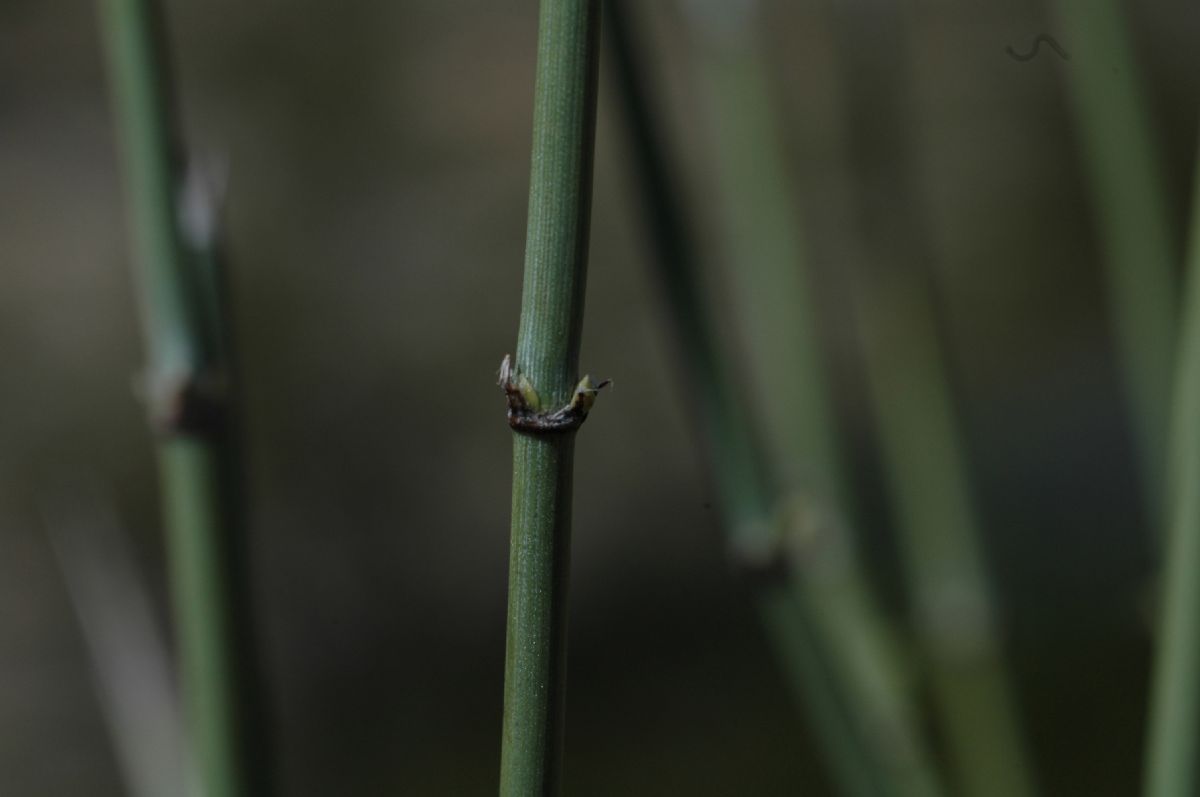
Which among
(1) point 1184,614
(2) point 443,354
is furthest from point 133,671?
(2) point 443,354

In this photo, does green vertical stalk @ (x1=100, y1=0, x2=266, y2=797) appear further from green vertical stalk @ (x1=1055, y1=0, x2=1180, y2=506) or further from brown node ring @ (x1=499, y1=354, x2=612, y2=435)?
green vertical stalk @ (x1=1055, y1=0, x2=1180, y2=506)

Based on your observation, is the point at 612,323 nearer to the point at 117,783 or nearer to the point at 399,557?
the point at 399,557

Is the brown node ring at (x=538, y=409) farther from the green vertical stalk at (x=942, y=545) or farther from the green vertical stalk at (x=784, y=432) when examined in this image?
the green vertical stalk at (x=942, y=545)

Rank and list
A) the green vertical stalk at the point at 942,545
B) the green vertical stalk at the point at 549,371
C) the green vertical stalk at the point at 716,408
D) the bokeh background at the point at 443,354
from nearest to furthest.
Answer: the green vertical stalk at the point at 549,371 < the green vertical stalk at the point at 716,408 < the green vertical stalk at the point at 942,545 < the bokeh background at the point at 443,354

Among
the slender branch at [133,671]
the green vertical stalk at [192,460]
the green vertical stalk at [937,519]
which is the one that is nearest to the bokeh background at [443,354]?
the green vertical stalk at [937,519]

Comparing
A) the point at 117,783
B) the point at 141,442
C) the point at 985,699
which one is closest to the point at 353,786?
the point at 117,783

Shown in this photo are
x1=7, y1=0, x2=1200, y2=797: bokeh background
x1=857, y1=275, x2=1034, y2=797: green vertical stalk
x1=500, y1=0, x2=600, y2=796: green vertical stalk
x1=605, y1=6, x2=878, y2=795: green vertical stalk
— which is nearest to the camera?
x1=500, y1=0, x2=600, y2=796: green vertical stalk

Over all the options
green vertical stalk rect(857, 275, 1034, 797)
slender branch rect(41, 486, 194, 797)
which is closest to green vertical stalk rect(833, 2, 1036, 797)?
green vertical stalk rect(857, 275, 1034, 797)
